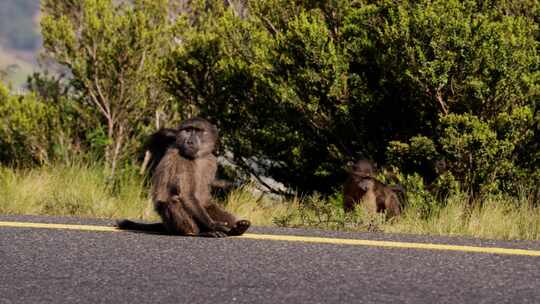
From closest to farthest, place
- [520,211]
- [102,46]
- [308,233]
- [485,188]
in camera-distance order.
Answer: [308,233]
[520,211]
[485,188]
[102,46]

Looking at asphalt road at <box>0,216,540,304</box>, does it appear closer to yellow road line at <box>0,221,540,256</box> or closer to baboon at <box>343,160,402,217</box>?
yellow road line at <box>0,221,540,256</box>

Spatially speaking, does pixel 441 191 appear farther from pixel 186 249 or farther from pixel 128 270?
pixel 128 270

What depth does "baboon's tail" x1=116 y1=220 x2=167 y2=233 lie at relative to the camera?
23.1 ft

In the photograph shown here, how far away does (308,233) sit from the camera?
6.95m

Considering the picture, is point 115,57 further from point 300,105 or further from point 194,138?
point 194,138

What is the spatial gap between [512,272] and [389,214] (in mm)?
4599

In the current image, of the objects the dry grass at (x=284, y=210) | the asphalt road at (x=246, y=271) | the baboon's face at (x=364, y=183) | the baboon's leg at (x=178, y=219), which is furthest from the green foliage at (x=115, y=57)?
the asphalt road at (x=246, y=271)

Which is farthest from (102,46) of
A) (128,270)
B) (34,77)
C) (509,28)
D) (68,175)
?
(128,270)

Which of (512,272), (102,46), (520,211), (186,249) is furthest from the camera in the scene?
(102,46)

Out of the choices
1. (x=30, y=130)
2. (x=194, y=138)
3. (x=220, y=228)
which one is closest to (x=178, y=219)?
(x=220, y=228)

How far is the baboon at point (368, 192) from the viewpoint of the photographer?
9.77 metres

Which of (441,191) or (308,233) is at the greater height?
(441,191)

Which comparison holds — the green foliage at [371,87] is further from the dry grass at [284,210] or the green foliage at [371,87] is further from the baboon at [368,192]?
the dry grass at [284,210]

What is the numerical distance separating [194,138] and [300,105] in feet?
12.3
